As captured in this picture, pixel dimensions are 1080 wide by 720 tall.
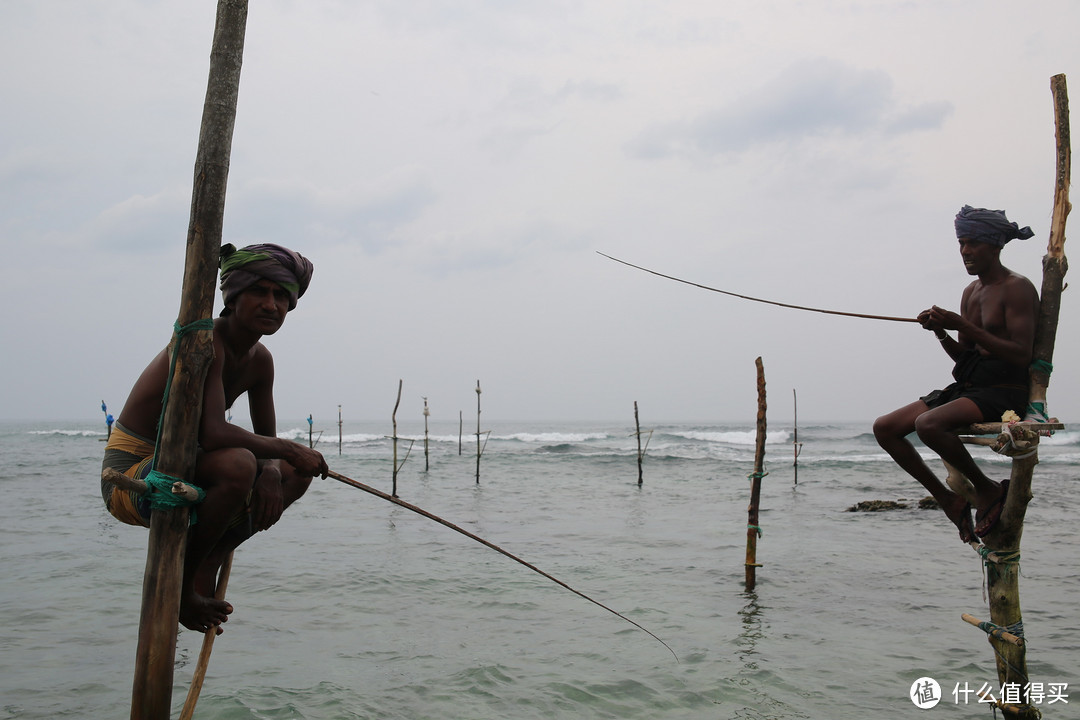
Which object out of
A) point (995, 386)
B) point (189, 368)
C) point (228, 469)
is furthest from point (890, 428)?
point (189, 368)

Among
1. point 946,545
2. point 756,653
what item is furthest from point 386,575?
point 946,545

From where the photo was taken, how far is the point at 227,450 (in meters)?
2.57

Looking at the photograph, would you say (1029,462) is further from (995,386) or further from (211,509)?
(211,509)

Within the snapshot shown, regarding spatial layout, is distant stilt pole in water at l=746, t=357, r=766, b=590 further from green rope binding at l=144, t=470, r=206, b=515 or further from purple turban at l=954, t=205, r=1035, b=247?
green rope binding at l=144, t=470, r=206, b=515

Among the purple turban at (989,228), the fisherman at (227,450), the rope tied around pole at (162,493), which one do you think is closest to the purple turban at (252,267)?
the fisherman at (227,450)

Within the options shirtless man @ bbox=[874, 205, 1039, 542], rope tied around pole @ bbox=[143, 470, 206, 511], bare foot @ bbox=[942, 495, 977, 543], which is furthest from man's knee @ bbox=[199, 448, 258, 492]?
bare foot @ bbox=[942, 495, 977, 543]

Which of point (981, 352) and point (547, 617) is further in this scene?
point (547, 617)

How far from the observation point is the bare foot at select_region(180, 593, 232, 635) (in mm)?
2695

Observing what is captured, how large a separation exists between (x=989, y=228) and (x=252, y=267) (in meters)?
3.40

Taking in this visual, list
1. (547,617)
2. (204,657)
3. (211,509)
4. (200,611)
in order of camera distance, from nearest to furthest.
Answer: (211,509), (200,611), (204,657), (547,617)

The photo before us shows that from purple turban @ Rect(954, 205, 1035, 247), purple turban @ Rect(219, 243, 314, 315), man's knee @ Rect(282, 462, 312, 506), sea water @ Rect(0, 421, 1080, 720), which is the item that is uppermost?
purple turban @ Rect(954, 205, 1035, 247)

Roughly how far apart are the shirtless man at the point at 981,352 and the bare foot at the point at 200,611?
3158 millimetres

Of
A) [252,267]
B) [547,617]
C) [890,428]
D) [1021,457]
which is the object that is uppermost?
[252,267]

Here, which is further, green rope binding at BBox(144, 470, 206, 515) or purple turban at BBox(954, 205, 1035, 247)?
purple turban at BBox(954, 205, 1035, 247)
